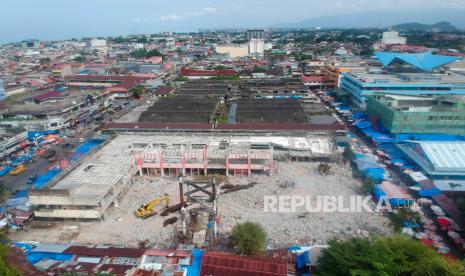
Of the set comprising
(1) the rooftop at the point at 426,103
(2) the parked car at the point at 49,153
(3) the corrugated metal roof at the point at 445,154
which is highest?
(1) the rooftop at the point at 426,103

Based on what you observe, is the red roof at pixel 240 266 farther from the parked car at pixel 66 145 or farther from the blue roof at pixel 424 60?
the blue roof at pixel 424 60

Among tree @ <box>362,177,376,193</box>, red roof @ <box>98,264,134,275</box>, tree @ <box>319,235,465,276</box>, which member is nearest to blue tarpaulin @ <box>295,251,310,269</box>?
tree @ <box>319,235,465,276</box>

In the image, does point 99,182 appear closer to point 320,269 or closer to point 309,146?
point 320,269

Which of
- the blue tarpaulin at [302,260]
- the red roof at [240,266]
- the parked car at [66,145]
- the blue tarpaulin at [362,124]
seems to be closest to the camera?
the red roof at [240,266]

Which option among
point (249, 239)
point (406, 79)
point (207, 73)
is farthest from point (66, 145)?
point (406, 79)

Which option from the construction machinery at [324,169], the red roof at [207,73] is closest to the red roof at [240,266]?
the construction machinery at [324,169]

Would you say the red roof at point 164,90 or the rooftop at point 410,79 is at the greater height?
the rooftop at point 410,79

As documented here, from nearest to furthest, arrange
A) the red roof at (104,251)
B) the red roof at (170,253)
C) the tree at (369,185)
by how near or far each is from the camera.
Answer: the red roof at (170,253) < the red roof at (104,251) < the tree at (369,185)

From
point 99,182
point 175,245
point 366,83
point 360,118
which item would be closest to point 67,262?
point 175,245
